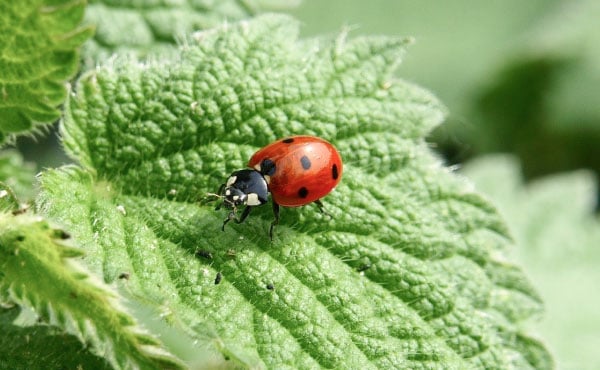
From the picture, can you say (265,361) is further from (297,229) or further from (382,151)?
(382,151)

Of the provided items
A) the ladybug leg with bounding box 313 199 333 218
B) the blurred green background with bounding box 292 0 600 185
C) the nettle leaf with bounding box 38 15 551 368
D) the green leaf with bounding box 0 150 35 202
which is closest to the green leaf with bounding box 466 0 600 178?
the blurred green background with bounding box 292 0 600 185

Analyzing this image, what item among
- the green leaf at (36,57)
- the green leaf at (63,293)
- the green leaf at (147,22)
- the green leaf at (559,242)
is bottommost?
the green leaf at (63,293)

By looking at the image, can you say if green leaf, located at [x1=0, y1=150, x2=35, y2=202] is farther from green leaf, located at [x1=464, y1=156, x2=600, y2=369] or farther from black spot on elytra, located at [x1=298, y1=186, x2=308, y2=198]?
green leaf, located at [x1=464, y1=156, x2=600, y2=369]

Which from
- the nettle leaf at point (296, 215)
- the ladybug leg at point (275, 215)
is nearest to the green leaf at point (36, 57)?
the nettle leaf at point (296, 215)

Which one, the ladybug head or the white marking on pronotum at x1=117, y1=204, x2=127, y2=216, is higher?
the ladybug head

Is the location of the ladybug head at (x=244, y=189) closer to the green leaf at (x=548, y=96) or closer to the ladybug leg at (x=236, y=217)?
the ladybug leg at (x=236, y=217)

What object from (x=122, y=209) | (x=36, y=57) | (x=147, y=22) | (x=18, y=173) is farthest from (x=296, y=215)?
(x=147, y=22)

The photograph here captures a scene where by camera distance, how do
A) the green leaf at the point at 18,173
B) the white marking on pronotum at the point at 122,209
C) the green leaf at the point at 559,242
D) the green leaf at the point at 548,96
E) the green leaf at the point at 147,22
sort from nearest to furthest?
the white marking on pronotum at the point at 122,209 < the green leaf at the point at 18,173 < the green leaf at the point at 147,22 < the green leaf at the point at 559,242 < the green leaf at the point at 548,96

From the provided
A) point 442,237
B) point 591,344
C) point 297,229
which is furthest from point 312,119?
point 591,344
